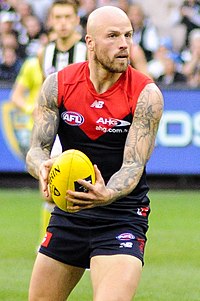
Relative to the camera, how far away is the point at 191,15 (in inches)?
717

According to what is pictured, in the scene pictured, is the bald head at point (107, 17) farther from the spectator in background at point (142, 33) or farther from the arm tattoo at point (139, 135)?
the spectator in background at point (142, 33)

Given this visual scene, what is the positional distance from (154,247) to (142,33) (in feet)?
22.3

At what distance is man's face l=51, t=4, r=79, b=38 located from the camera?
10539mm

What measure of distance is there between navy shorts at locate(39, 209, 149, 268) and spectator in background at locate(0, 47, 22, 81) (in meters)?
10.9

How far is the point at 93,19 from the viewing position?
6.32 m

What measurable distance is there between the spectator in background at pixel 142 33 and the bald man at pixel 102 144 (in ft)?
36.8

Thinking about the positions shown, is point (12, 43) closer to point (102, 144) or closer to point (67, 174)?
point (102, 144)

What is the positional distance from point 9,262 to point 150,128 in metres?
4.77

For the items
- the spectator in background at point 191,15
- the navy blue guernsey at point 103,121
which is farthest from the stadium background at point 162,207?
the navy blue guernsey at point 103,121

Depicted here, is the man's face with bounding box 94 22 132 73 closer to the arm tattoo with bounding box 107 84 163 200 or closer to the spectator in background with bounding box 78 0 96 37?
the arm tattoo with bounding box 107 84 163 200

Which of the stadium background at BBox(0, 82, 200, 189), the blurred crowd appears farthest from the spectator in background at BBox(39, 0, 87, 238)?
the blurred crowd

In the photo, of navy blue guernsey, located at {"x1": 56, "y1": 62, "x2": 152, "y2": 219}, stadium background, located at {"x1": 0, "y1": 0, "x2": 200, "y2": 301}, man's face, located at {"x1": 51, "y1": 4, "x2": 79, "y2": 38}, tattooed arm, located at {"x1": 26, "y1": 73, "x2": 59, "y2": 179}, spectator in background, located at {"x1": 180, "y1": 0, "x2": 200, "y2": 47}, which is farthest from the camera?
spectator in background, located at {"x1": 180, "y1": 0, "x2": 200, "y2": 47}

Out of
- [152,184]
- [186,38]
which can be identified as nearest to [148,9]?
[186,38]

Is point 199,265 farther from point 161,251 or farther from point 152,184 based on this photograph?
point 152,184
